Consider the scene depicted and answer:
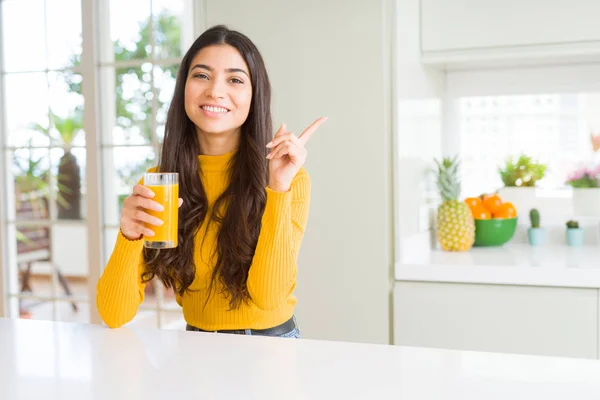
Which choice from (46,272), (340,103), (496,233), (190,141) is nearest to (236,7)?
(340,103)

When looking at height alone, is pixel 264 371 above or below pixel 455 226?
below

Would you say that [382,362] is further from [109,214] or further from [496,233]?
[109,214]

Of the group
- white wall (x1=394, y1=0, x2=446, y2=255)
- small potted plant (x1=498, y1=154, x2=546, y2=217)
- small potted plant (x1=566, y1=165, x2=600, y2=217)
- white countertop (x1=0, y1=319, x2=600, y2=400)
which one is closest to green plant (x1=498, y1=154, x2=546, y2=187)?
small potted plant (x1=498, y1=154, x2=546, y2=217)

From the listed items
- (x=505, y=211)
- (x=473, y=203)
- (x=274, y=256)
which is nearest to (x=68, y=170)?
(x=473, y=203)

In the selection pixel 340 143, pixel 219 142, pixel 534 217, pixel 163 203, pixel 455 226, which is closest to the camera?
pixel 163 203

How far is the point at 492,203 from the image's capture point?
2848 millimetres

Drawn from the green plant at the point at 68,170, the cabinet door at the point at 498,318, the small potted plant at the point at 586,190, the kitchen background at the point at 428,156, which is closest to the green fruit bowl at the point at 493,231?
the kitchen background at the point at 428,156

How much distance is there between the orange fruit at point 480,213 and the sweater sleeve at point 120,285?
169cm

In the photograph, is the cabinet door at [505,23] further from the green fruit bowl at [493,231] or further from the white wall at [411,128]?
the green fruit bowl at [493,231]

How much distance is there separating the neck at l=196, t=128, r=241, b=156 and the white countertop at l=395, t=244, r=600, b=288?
862 millimetres

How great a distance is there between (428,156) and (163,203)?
1.68 metres

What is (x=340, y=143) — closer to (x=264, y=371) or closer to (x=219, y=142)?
(x=219, y=142)

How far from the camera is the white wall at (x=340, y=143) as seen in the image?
7.61ft

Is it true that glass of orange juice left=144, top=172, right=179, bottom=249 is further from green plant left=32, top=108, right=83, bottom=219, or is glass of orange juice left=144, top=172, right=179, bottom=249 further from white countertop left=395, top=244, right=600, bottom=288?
green plant left=32, top=108, right=83, bottom=219
